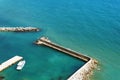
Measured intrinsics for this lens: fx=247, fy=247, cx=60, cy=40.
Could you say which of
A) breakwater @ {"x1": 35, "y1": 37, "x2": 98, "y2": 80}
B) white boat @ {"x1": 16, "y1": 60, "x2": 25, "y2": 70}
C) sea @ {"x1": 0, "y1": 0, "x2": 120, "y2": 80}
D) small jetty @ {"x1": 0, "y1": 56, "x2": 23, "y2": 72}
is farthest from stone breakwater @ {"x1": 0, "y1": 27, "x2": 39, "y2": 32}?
white boat @ {"x1": 16, "y1": 60, "x2": 25, "y2": 70}

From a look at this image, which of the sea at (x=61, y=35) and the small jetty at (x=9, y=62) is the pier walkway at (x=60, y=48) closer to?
the sea at (x=61, y=35)

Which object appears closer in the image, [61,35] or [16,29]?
[61,35]

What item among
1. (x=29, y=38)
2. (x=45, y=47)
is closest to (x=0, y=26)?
(x=29, y=38)

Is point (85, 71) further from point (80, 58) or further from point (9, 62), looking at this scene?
point (9, 62)

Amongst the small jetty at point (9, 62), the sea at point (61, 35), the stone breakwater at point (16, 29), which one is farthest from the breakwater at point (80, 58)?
the small jetty at point (9, 62)

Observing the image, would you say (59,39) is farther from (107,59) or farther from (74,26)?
(107,59)

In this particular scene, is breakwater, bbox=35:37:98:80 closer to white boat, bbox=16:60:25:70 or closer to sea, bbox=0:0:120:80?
sea, bbox=0:0:120:80

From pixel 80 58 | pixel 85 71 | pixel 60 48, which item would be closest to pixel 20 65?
pixel 60 48

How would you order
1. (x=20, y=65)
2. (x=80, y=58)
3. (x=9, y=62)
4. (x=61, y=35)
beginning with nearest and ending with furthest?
(x=20, y=65) < (x=9, y=62) < (x=80, y=58) < (x=61, y=35)
